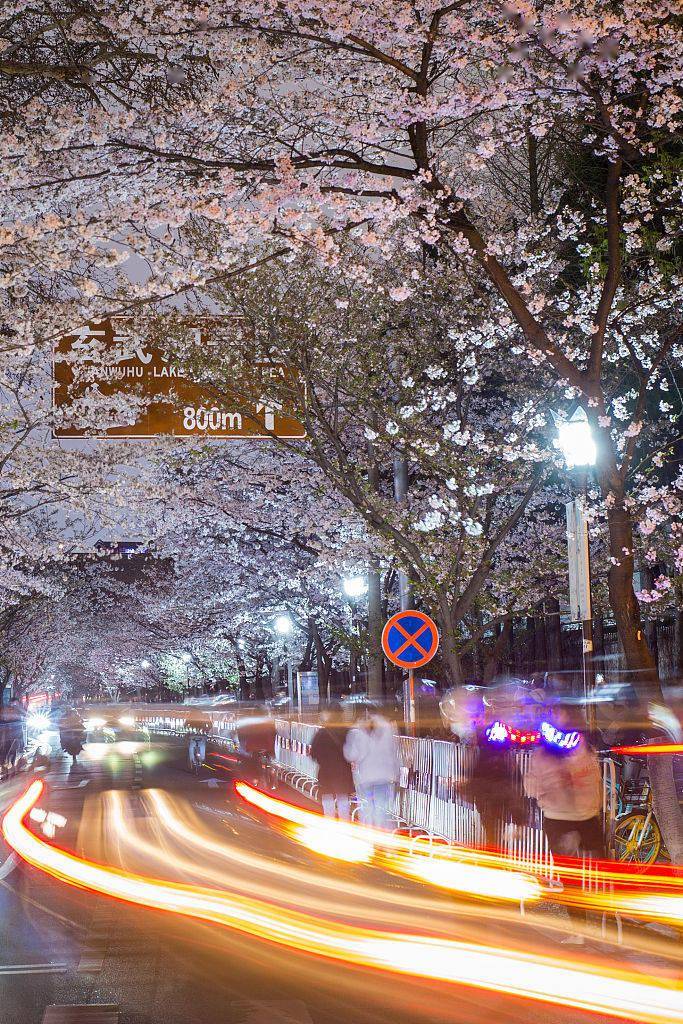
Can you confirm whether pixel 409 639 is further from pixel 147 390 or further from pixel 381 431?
pixel 381 431

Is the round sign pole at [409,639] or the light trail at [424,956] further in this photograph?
the round sign pole at [409,639]

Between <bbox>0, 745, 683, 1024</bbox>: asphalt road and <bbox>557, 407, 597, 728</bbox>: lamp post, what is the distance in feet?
10.3

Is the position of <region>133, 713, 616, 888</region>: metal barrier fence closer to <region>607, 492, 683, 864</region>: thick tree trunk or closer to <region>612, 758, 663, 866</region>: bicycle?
<region>607, 492, 683, 864</region>: thick tree trunk

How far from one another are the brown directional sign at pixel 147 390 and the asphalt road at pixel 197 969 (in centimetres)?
580

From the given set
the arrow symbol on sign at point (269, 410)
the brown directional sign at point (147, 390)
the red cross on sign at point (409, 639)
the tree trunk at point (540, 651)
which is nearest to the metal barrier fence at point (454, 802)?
the red cross on sign at point (409, 639)

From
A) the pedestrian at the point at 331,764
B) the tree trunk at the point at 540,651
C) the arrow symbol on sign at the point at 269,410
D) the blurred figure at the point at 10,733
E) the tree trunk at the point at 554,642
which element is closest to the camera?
the pedestrian at the point at 331,764

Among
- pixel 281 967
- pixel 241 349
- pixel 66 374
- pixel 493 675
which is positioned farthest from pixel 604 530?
pixel 281 967

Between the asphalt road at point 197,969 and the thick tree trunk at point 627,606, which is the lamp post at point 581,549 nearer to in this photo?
the thick tree trunk at point 627,606

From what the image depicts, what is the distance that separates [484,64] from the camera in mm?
12367

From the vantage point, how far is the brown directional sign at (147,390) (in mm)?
15477

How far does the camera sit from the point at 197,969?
8.39 metres

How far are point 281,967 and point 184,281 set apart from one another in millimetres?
7952

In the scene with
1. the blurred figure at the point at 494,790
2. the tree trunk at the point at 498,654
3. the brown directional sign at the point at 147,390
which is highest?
the brown directional sign at the point at 147,390

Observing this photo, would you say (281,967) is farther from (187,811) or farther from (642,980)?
(187,811)
